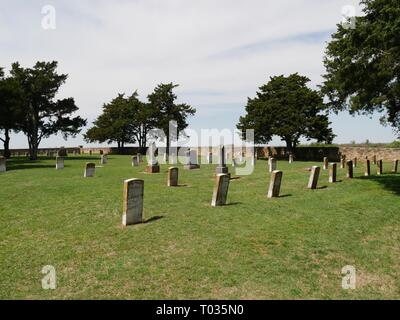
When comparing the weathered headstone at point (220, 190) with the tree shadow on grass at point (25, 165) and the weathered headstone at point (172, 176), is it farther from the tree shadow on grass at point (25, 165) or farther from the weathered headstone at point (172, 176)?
the tree shadow on grass at point (25, 165)

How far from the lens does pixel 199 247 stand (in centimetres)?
843

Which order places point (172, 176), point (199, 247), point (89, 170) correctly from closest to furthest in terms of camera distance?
1. point (199, 247)
2. point (172, 176)
3. point (89, 170)

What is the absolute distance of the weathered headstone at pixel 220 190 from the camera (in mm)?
12500

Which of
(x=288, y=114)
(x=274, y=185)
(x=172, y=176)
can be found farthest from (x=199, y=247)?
(x=288, y=114)

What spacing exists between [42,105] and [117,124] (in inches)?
717

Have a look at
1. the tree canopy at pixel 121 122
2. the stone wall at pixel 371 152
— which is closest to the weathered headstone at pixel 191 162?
the stone wall at pixel 371 152

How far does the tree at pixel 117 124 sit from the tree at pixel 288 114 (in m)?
25.0

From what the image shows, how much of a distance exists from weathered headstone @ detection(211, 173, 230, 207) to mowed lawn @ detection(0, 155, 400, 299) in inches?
15.4

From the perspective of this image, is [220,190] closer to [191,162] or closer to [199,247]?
[199,247]

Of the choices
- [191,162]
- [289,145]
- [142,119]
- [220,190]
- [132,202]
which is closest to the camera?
[132,202]

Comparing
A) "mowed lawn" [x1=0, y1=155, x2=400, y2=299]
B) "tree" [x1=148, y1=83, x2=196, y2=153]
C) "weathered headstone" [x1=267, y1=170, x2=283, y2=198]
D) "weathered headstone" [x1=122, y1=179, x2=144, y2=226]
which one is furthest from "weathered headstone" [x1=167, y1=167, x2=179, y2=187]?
"tree" [x1=148, y1=83, x2=196, y2=153]

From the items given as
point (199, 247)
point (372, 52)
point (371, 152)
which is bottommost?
point (199, 247)

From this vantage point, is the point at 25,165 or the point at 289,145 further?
the point at 289,145
